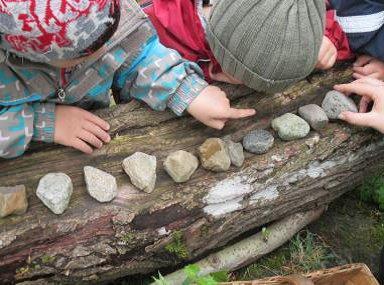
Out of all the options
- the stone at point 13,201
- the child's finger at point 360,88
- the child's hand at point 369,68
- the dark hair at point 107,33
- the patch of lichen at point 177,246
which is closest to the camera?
the dark hair at point 107,33

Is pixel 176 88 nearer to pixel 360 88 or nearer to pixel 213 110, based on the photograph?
pixel 213 110

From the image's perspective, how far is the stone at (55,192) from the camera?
204 cm

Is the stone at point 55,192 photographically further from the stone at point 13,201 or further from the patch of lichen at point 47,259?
the patch of lichen at point 47,259

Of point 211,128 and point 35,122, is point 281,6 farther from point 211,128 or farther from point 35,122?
point 35,122

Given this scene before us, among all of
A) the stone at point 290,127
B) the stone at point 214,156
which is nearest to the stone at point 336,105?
the stone at point 290,127

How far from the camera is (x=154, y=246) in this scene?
7.24 ft

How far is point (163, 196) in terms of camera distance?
2.18m

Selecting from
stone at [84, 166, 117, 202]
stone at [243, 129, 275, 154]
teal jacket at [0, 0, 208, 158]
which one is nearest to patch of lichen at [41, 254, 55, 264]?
stone at [84, 166, 117, 202]

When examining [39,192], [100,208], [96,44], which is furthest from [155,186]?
[96,44]

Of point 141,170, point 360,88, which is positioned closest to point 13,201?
point 141,170

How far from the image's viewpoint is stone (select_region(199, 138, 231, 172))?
2.25m

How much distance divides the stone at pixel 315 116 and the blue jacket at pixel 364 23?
395mm

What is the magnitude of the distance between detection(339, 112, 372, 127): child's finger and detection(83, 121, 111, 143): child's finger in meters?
1.04

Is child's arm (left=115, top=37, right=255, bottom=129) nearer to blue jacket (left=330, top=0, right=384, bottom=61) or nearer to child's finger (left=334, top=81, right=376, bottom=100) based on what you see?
child's finger (left=334, top=81, right=376, bottom=100)
